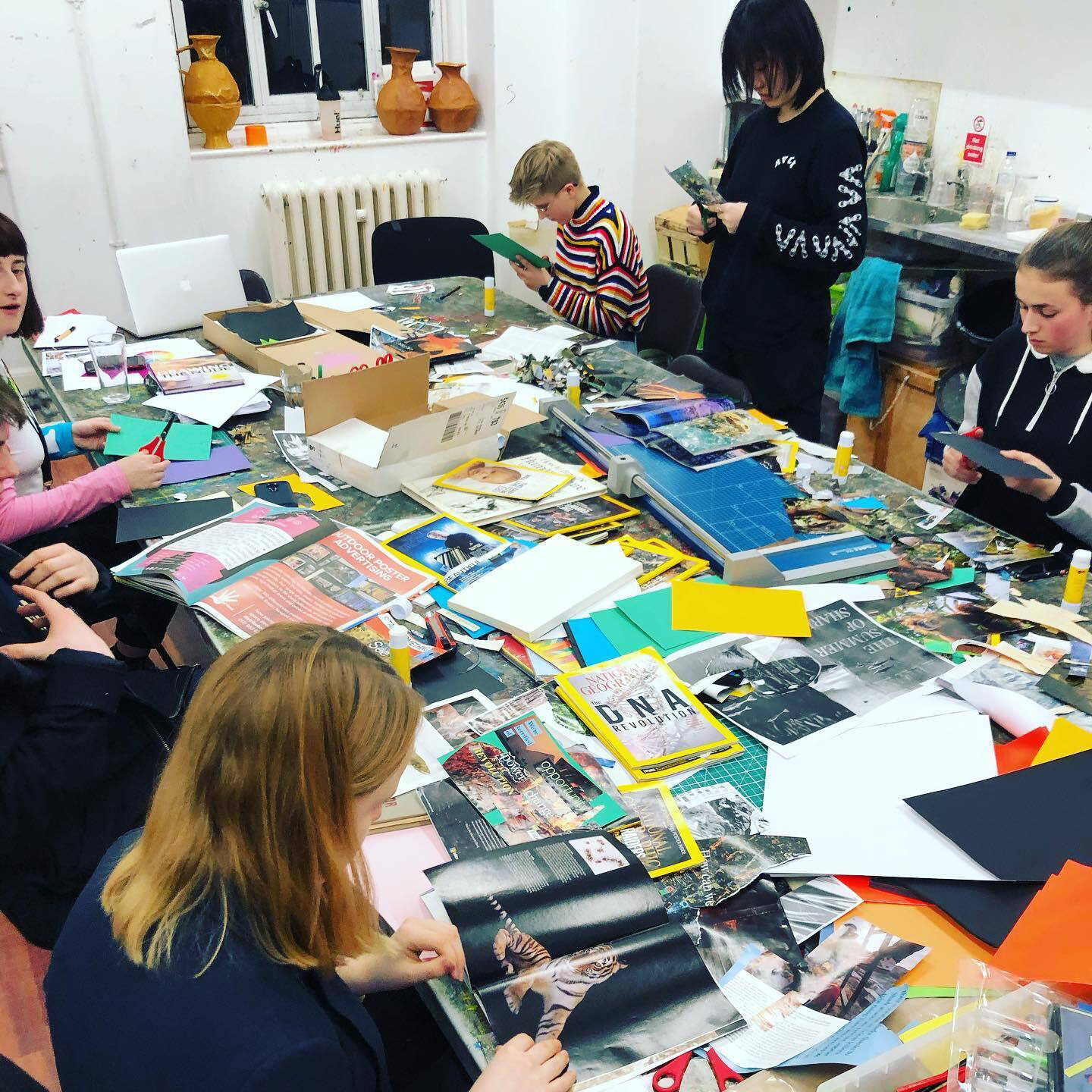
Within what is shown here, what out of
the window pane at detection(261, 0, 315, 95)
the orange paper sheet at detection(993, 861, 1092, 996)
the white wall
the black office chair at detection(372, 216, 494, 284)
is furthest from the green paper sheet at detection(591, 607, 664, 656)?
the window pane at detection(261, 0, 315, 95)

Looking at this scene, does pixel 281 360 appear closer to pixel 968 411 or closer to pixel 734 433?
pixel 734 433

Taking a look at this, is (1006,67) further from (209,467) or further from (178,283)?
(209,467)

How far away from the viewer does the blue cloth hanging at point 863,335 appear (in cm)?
371

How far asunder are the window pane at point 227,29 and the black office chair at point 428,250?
1302 mm

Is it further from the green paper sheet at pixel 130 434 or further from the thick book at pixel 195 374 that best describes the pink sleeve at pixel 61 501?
the thick book at pixel 195 374

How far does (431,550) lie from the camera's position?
78.1 inches

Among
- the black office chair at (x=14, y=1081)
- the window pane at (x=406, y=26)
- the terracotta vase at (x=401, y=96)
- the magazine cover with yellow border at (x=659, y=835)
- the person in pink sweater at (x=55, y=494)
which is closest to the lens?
the black office chair at (x=14, y=1081)

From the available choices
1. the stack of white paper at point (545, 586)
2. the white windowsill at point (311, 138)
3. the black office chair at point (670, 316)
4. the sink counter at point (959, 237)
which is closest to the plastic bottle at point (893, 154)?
the sink counter at point (959, 237)

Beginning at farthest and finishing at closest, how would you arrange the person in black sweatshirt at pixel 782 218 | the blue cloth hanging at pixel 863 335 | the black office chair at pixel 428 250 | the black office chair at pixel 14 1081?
the black office chair at pixel 428 250, the blue cloth hanging at pixel 863 335, the person in black sweatshirt at pixel 782 218, the black office chair at pixel 14 1081

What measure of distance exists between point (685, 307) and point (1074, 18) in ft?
5.31

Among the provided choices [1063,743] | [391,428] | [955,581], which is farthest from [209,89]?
[1063,743]

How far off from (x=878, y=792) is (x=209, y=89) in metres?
4.10

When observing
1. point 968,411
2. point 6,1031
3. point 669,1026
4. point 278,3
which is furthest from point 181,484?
point 278,3

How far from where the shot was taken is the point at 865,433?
4.09 meters
